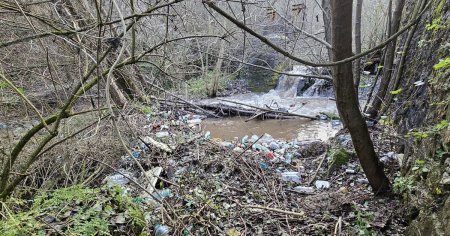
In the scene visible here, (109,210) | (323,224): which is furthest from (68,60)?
(323,224)

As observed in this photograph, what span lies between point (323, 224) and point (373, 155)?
751mm

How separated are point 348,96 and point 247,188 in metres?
1.52

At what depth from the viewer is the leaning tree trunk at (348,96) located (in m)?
2.37

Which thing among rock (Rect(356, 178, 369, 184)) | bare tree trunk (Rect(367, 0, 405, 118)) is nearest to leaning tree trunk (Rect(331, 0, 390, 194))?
rock (Rect(356, 178, 369, 184))

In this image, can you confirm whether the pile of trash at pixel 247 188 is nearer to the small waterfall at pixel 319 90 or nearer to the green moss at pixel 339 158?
the green moss at pixel 339 158

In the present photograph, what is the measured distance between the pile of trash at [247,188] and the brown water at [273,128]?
2.12 metres

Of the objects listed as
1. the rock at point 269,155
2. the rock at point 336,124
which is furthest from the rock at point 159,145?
the rock at point 336,124

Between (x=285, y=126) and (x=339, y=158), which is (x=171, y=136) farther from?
(x=285, y=126)

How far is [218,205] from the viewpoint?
3.22m

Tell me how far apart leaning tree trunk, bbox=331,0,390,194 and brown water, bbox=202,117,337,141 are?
3825 millimetres

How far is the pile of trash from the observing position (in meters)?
2.87

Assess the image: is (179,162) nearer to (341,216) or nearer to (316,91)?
(341,216)

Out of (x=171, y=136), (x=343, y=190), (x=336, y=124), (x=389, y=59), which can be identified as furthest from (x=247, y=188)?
(x=336, y=124)

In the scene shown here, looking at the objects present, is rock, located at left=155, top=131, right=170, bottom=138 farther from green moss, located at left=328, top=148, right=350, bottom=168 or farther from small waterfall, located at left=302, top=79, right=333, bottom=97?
small waterfall, located at left=302, top=79, right=333, bottom=97
